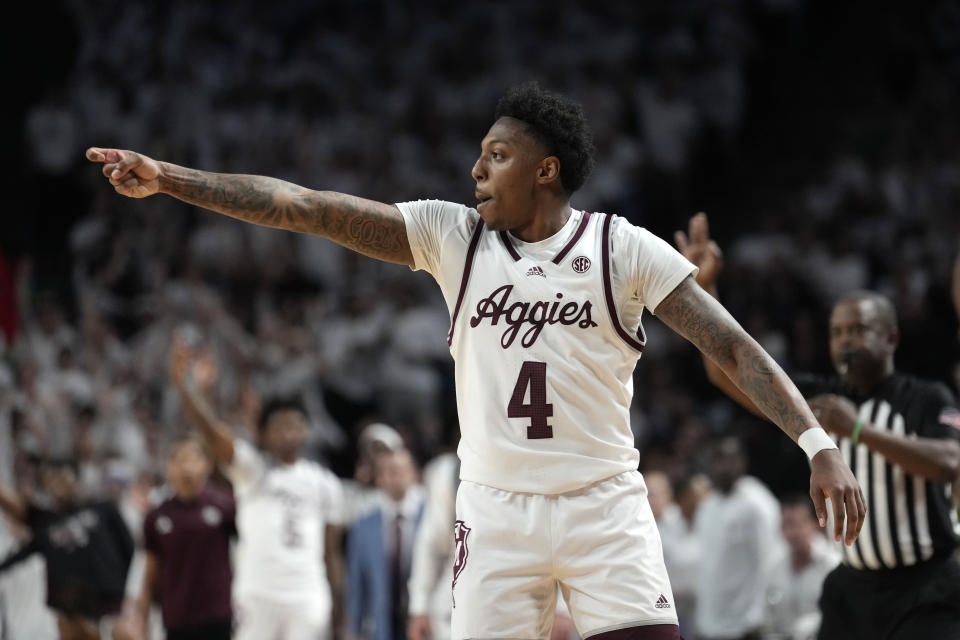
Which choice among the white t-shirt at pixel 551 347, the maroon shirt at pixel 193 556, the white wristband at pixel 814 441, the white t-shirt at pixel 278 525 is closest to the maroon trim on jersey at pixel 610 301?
the white t-shirt at pixel 551 347

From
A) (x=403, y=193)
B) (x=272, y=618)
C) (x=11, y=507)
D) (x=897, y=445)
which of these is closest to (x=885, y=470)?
(x=897, y=445)

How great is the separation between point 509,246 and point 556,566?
118cm

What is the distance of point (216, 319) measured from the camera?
14.5 m

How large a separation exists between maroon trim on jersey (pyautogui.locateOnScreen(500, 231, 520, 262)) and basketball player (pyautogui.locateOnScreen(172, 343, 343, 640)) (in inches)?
226

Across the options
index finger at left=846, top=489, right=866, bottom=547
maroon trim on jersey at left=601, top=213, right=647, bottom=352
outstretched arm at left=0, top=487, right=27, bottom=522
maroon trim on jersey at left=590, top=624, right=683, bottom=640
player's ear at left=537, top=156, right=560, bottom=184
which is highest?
player's ear at left=537, top=156, right=560, bottom=184

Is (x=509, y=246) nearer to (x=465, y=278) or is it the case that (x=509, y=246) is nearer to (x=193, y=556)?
(x=465, y=278)

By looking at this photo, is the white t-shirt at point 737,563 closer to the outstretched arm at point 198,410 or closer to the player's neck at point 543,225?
the outstretched arm at point 198,410

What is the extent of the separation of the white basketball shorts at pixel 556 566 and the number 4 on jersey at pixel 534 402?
23cm

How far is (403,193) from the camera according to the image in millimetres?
16453

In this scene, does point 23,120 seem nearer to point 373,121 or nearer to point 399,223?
point 373,121

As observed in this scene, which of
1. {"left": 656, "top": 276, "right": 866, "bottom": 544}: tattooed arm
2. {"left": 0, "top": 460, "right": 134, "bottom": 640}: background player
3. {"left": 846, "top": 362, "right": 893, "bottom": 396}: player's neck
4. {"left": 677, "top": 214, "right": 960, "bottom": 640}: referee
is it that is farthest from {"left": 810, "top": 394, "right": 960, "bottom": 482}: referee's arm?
{"left": 0, "top": 460, "right": 134, "bottom": 640}: background player

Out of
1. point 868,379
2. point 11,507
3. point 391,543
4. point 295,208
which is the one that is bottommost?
point 391,543

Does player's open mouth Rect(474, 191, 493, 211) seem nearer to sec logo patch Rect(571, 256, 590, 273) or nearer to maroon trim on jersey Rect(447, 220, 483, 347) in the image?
maroon trim on jersey Rect(447, 220, 483, 347)

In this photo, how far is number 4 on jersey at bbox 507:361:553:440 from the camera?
445cm
